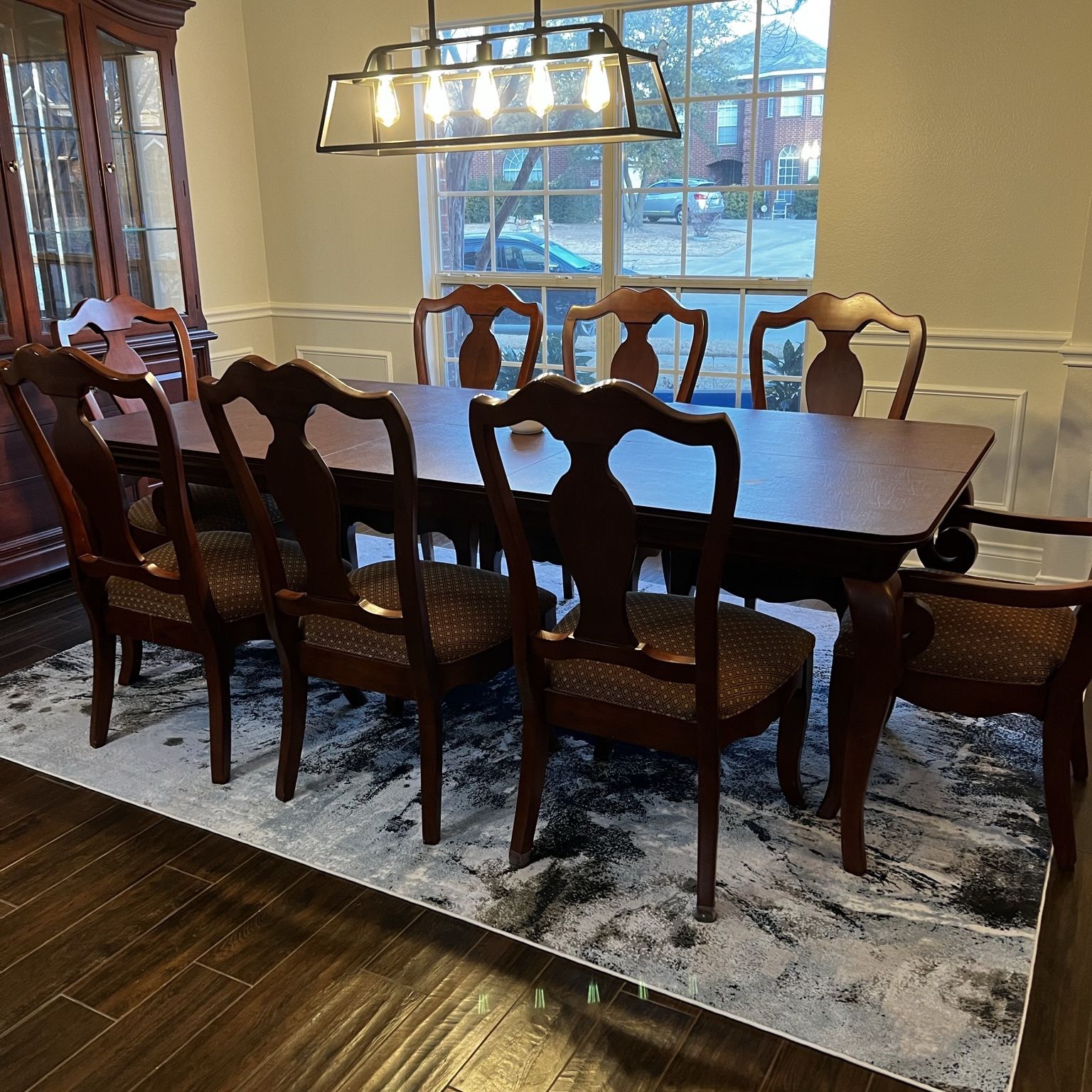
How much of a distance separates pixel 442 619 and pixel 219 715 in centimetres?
62

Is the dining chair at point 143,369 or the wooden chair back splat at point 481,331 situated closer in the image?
the dining chair at point 143,369

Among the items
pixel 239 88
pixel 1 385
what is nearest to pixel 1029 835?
pixel 1 385

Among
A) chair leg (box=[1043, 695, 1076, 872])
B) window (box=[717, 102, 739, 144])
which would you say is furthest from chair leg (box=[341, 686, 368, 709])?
window (box=[717, 102, 739, 144])

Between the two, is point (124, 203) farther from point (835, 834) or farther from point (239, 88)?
point (835, 834)

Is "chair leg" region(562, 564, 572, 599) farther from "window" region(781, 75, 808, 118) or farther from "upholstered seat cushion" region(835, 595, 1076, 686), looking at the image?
"window" region(781, 75, 808, 118)

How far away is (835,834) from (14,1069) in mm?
1550

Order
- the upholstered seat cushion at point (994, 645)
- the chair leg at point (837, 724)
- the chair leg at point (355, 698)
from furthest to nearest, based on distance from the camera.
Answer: the chair leg at point (355, 698), the chair leg at point (837, 724), the upholstered seat cushion at point (994, 645)

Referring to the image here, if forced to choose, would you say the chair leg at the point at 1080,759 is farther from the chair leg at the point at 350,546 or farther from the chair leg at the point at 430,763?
the chair leg at the point at 350,546

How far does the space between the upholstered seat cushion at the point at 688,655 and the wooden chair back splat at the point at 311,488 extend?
1.11 feet

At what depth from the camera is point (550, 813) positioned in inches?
88.4

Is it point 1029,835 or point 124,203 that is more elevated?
point 124,203

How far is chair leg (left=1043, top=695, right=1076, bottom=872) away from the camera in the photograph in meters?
1.95

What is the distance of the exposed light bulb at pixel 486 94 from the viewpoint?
2.43 m

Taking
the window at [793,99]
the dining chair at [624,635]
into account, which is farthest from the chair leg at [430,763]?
the window at [793,99]
